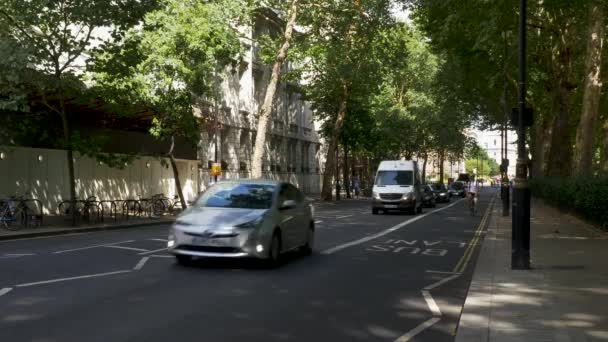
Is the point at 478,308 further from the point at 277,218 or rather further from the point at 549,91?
the point at 549,91

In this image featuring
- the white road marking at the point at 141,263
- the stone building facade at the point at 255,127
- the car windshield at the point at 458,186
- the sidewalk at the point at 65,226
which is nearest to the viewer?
the white road marking at the point at 141,263

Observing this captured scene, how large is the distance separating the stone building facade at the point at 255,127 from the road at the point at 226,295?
20.3 m

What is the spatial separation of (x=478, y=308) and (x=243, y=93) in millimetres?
38942

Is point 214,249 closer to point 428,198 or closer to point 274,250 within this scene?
point 274,250

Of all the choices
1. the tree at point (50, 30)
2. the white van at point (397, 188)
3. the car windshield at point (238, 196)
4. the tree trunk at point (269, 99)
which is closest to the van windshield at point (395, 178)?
the white van at point (397, 188)

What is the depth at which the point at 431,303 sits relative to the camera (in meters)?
9.09

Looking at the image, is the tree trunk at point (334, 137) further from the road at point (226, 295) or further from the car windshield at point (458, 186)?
the road at point (226, 295)

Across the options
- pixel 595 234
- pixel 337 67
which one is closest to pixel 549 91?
pixel 337 67

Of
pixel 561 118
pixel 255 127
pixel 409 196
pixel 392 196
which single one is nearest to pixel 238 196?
pixel 392 196

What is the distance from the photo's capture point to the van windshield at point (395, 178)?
32812mm

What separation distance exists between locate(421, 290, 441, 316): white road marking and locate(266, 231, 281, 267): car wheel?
2847mm

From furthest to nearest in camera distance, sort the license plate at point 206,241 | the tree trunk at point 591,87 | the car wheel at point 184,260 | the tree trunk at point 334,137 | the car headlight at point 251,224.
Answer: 1. the tree trunk at point 334,137
2. the tree trunk at point 591,87
3. the car wheel at point 184,260
4. the car headlight at point 251,224
5. the license plate at point 206,241

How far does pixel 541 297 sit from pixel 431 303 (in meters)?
1.40

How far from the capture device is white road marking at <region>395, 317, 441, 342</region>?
6980mm
